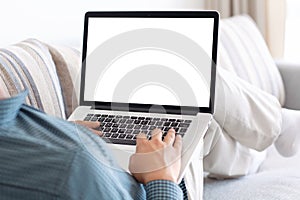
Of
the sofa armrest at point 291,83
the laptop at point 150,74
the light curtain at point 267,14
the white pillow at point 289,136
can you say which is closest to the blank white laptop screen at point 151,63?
the laptop at point 150,74

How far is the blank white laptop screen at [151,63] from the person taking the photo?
1.27 meters

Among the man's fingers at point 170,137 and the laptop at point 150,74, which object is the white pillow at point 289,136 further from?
the man's fingers at point 170,137

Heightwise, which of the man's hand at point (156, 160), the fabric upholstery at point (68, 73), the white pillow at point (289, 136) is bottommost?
the white pillow at point (289, 136)

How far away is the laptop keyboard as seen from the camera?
117 cm

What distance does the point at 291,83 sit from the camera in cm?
235

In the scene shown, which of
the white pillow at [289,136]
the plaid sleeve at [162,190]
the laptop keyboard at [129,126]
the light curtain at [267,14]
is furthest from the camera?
the light curtain at [267,14]

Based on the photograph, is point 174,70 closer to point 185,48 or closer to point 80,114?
point 185,48

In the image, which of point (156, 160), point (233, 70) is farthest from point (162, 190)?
point (233, 70)

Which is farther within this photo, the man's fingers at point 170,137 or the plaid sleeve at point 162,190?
the man's fingers at point 170,137

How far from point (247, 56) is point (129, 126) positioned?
1.13 meters

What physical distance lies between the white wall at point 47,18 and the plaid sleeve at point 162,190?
2.89 ft

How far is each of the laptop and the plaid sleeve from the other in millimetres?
280

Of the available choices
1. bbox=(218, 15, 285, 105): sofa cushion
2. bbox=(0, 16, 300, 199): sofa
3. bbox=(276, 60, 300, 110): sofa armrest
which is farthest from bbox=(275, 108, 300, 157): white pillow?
bbox=(276, 60, 300, 110): sofa armrest

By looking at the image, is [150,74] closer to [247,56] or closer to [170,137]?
[170,137]
